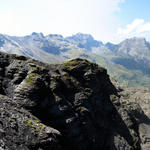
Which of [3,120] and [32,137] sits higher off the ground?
[3,120]

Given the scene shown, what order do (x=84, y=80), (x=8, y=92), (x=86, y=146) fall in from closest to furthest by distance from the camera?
1. (x=8, y=92)
2. (x=86, y=146)
3. (x=84, y=80)

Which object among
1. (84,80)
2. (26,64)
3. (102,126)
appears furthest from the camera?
(84,80)

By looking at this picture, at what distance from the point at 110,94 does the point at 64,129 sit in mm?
34425

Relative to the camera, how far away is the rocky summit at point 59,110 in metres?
32.4

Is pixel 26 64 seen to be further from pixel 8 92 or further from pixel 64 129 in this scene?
pixel 64 129

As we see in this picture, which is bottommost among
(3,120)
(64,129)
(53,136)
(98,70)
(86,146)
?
(86,146)

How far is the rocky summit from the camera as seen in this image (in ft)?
106

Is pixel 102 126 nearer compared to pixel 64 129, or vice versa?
pixel 64 129

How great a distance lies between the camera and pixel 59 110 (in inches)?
1837

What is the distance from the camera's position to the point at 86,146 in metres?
48.7

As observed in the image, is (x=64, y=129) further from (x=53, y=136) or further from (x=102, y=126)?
(x=102, y=126)

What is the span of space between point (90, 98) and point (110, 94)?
17.1 metres

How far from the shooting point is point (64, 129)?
150ft

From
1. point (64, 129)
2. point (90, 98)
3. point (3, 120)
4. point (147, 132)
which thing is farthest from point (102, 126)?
point (147, 132)
